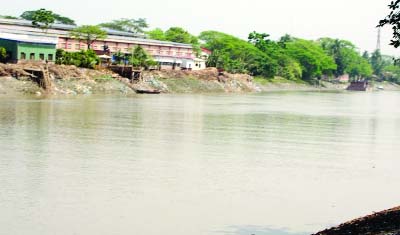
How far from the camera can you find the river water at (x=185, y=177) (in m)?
15.1

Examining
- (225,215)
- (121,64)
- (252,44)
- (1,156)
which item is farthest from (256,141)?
(252,44)

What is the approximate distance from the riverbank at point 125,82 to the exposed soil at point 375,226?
4860cm

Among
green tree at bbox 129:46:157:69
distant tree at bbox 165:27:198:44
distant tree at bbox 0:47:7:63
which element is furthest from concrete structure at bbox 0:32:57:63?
distant tree at bbox 165:27:198:44

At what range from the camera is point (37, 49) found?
67.2 meters

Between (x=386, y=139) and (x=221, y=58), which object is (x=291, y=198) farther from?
(x=221, y=58)

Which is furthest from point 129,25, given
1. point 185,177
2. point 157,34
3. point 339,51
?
point 185,177

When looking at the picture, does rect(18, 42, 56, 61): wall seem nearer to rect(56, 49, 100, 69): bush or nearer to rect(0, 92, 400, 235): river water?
rect(56, 49, 100, 69): bush

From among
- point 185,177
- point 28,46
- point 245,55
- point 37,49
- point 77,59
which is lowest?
point 185,177

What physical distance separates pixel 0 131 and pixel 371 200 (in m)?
19.5

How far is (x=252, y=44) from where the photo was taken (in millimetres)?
120875

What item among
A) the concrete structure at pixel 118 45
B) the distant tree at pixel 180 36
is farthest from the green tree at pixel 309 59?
the concrete structure at pixel 118 45

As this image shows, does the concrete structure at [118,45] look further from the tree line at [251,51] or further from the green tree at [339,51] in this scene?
the green tree at [339,51]

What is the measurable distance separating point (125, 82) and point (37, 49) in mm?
11234

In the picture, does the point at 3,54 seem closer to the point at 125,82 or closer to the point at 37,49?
the point at 37,49
